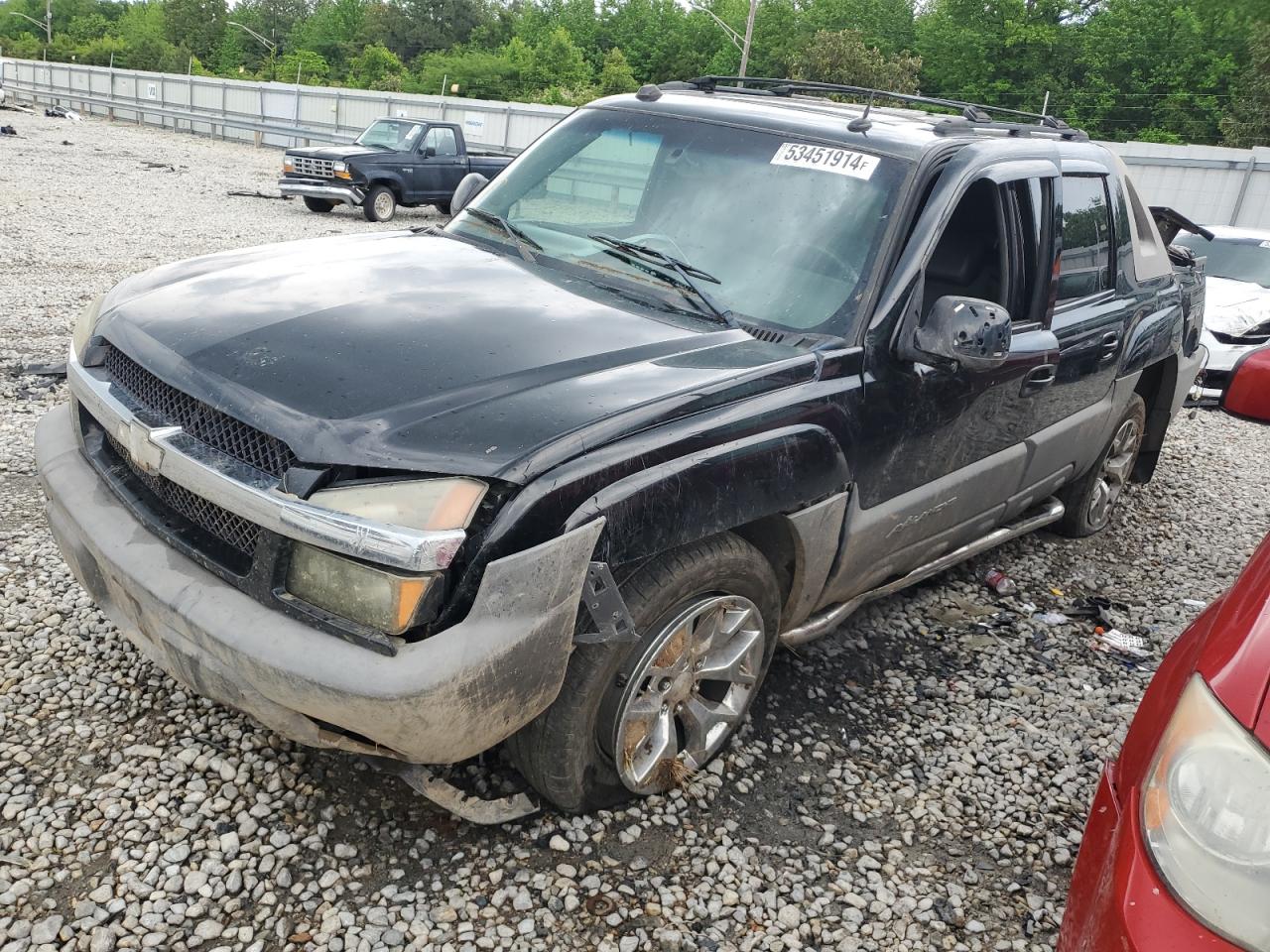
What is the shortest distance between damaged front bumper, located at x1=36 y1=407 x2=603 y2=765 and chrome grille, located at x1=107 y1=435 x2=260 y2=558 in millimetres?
95

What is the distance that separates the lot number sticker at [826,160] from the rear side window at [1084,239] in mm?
1096

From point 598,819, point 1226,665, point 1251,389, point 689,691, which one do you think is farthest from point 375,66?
point 1226,665

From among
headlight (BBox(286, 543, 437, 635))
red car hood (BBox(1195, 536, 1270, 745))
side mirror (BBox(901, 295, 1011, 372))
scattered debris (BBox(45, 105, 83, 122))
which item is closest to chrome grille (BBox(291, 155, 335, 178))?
side mirror (BBox(901, 295, 1011, 372))

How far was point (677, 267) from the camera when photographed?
10.6 feet

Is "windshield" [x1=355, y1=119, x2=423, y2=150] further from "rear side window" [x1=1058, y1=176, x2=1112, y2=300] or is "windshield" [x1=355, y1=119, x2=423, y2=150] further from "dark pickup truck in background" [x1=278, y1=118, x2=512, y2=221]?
"rear side window" [x1=1058, y1=176, x2=1112, y2=300]

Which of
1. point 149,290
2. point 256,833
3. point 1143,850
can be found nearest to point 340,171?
point 149,290

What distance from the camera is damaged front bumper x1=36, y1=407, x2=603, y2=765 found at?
2.13 meters

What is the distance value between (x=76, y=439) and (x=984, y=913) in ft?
9.69

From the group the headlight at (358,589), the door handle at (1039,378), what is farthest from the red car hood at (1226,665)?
the door handle at (1039,378)

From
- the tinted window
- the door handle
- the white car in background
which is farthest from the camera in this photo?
the tinted window

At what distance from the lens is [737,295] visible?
10.3 feet

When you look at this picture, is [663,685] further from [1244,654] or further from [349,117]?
[349,117]

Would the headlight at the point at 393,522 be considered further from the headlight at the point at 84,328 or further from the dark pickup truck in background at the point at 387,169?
the dark pickup truck in background at the point at 387,169

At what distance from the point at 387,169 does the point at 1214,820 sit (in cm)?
1685
